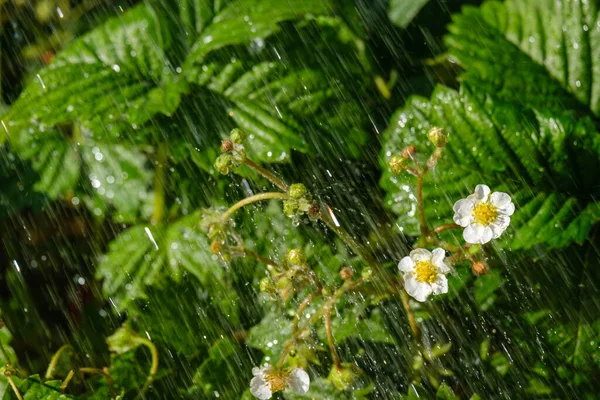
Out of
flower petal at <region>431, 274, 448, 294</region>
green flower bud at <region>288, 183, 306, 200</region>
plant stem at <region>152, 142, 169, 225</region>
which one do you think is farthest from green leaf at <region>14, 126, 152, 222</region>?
flower petal at <region>431, 274, 448, 294</region>

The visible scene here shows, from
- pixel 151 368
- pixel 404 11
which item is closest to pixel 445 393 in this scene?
pixel 151 368

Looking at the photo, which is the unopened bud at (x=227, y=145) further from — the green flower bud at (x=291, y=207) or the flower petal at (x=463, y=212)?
the flower petal at (x=463, y=212)

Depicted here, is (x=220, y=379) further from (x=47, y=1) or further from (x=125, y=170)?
(x=47, y=1)

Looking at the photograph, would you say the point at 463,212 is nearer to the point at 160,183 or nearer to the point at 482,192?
the point at 482,192

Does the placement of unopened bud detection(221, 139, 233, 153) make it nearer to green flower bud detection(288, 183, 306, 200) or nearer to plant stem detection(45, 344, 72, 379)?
Answer: green flower bud detection(288, 183, 306, 200)

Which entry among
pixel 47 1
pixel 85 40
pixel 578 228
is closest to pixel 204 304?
pixel 85 40

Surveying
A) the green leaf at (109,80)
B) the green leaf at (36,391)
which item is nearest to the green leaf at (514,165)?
the green leaf at (109,80)
